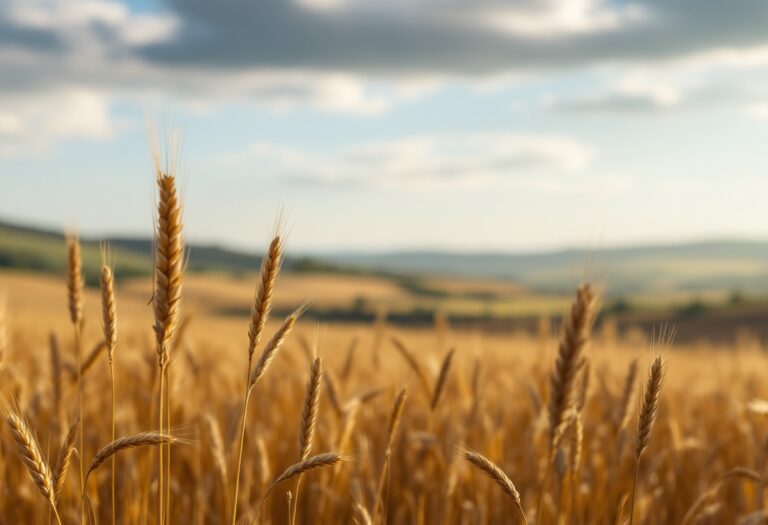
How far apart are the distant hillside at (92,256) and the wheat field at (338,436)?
69622mm

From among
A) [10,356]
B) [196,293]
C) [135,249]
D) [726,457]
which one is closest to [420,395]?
[726,457]

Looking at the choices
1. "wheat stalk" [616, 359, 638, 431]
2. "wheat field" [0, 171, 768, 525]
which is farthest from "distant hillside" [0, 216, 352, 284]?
"wheat stalk" [616, 359, 638, 431]

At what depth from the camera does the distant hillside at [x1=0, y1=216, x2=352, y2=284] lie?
254 ft

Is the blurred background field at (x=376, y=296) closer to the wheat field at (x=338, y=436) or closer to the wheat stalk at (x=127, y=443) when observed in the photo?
the wheat field at (x=338, y=436)

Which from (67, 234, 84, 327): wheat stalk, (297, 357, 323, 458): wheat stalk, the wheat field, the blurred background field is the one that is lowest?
the blurred background field

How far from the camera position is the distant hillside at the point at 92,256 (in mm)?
77312

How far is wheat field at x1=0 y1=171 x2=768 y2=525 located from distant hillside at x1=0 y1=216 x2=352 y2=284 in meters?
69.6

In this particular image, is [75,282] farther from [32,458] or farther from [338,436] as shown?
[338,436]

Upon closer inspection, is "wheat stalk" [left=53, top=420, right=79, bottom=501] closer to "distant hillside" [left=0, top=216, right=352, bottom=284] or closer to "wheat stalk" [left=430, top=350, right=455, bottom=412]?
"wheat stalk" [left=430, top=350, right=455, bottom=412]

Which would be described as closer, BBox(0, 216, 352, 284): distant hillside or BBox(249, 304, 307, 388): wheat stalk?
BBox(249, 304, 307, 388): wheat stalk

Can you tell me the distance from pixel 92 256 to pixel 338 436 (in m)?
89.6

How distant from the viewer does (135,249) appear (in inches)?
3659

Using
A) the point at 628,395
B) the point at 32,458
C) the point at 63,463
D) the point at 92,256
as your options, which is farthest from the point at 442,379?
the point at 92,256

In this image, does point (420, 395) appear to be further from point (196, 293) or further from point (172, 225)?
point (196, 293)
